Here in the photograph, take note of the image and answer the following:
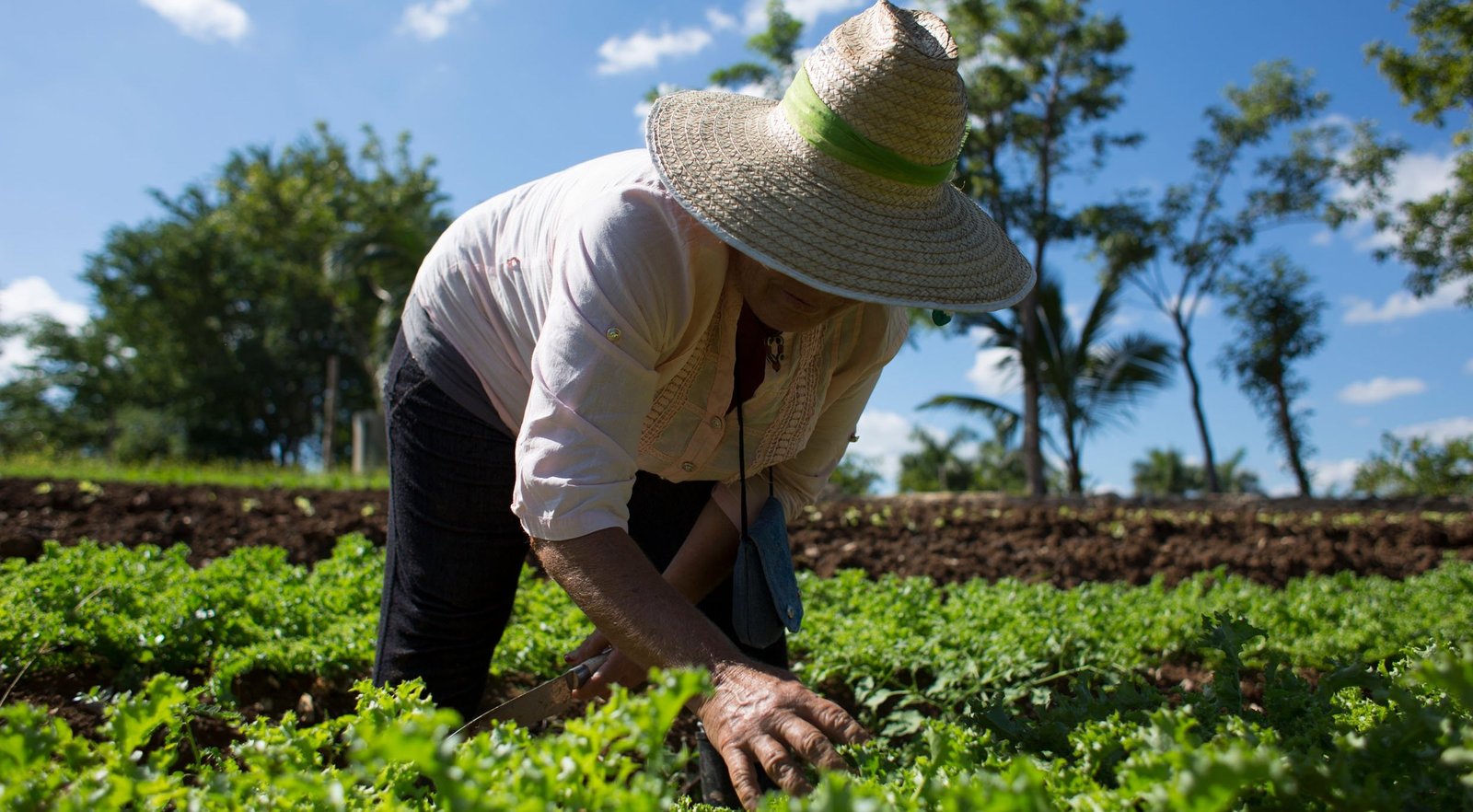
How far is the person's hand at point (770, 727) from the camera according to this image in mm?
1448

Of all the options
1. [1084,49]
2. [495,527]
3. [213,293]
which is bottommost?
[495,527]

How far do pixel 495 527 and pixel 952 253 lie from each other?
1.26 m

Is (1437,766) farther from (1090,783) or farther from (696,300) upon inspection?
(696,300)

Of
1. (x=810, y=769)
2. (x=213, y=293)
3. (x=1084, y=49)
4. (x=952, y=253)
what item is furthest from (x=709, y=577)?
(x=213, y=293)

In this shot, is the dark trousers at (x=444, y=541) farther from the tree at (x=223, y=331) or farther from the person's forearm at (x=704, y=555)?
the tree at (x=223, y=331)

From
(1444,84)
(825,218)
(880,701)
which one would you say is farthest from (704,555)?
(1444,84)

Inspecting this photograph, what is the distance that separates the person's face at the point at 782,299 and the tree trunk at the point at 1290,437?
21.7 meters

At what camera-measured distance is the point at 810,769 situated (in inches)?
76.1

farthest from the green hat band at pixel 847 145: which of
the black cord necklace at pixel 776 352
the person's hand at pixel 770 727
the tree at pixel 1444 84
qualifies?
the tree at pixel 1444 84

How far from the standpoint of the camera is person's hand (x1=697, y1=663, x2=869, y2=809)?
1.45 metres

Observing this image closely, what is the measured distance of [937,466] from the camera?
30625mm

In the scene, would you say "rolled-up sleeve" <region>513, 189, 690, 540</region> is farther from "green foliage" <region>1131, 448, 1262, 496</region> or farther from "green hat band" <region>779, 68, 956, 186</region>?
"green foliage" <region>1131, 448, 1262, 496</region>

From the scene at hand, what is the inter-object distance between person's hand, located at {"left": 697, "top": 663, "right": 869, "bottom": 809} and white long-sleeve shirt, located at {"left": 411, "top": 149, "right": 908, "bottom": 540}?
35 centimetres

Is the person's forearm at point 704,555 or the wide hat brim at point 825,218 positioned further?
the person's forearm at point 704,555
